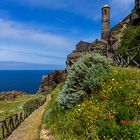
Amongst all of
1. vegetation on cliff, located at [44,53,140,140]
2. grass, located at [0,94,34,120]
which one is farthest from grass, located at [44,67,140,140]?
grass, located at [0,94,34,120]

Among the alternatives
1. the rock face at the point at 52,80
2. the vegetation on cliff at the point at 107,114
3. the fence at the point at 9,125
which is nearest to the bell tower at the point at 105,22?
the rock face at the point at 52,80

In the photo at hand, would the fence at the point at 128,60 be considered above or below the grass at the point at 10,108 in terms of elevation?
above

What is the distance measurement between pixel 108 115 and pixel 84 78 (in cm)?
443

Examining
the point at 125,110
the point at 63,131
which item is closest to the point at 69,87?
the point at 63,131

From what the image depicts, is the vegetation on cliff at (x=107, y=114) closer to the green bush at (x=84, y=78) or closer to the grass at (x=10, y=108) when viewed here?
the green bush at (x=84, y=78)

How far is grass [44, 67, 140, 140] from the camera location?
33.4ft

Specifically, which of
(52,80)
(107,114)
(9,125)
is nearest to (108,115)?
(107,114)

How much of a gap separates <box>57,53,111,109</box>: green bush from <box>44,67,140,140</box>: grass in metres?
0.43

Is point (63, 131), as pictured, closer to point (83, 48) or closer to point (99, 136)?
point (99, 136)

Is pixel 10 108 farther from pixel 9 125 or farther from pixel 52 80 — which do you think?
pixel 9 125

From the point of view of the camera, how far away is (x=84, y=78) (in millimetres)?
15445

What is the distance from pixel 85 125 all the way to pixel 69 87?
403cm

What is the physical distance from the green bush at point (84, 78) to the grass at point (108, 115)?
1.42 ft

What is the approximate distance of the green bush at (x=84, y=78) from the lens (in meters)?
14.6
